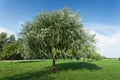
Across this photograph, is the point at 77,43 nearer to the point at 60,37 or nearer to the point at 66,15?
the point at 60,37

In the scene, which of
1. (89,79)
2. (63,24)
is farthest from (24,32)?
(89,79)

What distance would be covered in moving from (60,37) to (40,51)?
2.92 meters

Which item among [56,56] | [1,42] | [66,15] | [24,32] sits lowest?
[56,56]

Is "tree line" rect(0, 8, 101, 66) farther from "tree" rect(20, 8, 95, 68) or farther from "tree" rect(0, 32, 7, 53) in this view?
"tree" rect(0, 32, 7, 53)

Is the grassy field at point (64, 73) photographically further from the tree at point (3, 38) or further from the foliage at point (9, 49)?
the tree at point (3, 38)

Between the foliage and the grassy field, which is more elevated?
the foliage

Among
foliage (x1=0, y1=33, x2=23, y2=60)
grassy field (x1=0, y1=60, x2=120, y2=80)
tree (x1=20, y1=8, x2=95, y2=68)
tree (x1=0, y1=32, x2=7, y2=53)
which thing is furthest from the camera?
tree (x1=0, y1=32, x2=7, y2=53)

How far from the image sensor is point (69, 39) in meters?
24.0

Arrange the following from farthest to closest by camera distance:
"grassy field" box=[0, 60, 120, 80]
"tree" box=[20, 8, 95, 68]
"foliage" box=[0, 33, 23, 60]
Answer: "foliage" box=[0, 33, 23, 60]
"tree" box=[20, 8, 95, 68]
"grassy field" box=[0, 60, 120, 80]

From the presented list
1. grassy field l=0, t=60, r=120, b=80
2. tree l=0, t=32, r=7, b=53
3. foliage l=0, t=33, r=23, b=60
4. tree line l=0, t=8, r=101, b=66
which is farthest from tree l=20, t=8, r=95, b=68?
tree l=0, t=32, r=7, b=53

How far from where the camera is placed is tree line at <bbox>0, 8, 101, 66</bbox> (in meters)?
23.4

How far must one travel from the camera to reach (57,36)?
23.3 metres

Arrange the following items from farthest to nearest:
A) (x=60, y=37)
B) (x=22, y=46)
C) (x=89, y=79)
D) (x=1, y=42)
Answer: (x=1, y=42)
(x=22, y=46)
(x=60, y=37)
(x=89, y=79)

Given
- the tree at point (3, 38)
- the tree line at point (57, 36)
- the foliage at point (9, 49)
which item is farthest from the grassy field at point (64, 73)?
the tree at point (3, 38)
